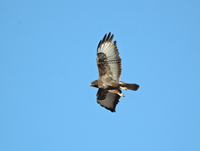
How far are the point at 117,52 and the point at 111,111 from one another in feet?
9.98

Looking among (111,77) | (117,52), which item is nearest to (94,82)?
(111,77)

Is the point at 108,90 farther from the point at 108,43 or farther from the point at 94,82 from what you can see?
the point at 108,43

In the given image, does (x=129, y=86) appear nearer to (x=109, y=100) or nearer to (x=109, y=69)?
(x=109, y=69)

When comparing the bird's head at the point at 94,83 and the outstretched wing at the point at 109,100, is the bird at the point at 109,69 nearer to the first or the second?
the bird's head at the point at 94,83

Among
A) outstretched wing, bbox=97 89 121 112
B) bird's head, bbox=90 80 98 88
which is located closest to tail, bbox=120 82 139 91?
bird's head, bbox=90 80 98 88

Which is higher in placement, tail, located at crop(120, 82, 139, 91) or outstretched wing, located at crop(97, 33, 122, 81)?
outstretched wing, located at crop(97, 33, 122, 81)

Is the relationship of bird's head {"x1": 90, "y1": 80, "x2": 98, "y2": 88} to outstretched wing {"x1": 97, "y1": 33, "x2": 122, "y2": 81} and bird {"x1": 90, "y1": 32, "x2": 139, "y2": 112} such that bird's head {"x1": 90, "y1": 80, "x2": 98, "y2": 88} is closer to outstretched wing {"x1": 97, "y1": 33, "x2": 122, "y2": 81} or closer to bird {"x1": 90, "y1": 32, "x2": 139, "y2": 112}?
bird {"x1": 90, "y1": 32, "x2": 139, "y2": 112}

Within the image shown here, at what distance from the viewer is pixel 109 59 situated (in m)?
13.9

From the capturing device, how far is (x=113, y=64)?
13938 mm

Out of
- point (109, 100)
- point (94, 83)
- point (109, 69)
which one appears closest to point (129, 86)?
point (109, 69)

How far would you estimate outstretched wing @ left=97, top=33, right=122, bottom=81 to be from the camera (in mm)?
13766

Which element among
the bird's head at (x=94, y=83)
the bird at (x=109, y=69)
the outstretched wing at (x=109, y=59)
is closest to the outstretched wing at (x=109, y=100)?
the bird at (x=109, y=69)

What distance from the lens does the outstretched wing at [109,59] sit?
1377cm

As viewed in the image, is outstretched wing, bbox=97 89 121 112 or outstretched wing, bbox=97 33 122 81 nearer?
outstretched wing, bbox=97 33 122 81
